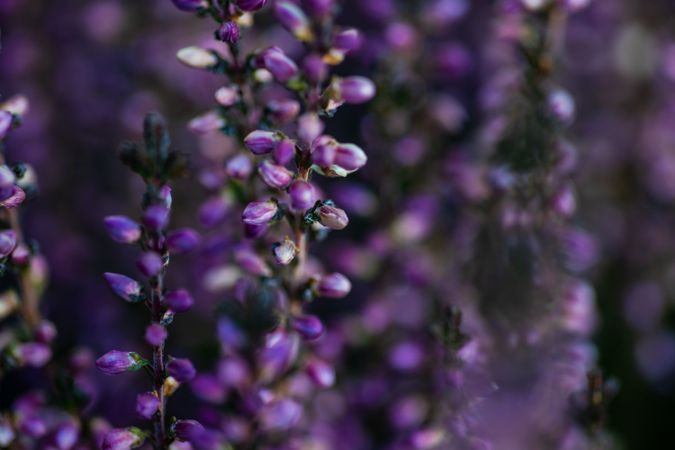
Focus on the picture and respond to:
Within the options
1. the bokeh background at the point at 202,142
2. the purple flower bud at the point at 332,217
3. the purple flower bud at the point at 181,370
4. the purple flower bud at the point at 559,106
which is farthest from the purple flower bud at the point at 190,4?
the bokeh background at the point at 202,142

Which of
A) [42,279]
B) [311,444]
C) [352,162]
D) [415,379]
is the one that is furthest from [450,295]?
[42,279]

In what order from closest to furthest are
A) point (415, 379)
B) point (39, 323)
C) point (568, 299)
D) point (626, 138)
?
point (39, 323), point (568, 299), point (415, 379), point (626, 138)

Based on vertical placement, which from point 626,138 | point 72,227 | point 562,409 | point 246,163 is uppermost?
point 246,163

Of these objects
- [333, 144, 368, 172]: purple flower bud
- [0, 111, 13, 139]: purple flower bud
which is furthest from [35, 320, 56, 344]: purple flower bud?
[333, 144, 368, 172]: purple flower bud

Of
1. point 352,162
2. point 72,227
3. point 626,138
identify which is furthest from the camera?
point 626,138

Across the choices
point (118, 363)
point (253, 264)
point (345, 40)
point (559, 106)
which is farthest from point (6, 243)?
point (559, 106)

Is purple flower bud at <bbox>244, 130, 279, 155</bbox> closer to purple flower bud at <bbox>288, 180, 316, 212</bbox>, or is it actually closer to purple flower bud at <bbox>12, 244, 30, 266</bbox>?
purple flower bud at <bbox>288, 180, 316, 212</bbox>

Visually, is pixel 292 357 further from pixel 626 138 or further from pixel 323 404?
pixel 626 138

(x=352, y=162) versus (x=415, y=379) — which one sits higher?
(x=352, y=162)
